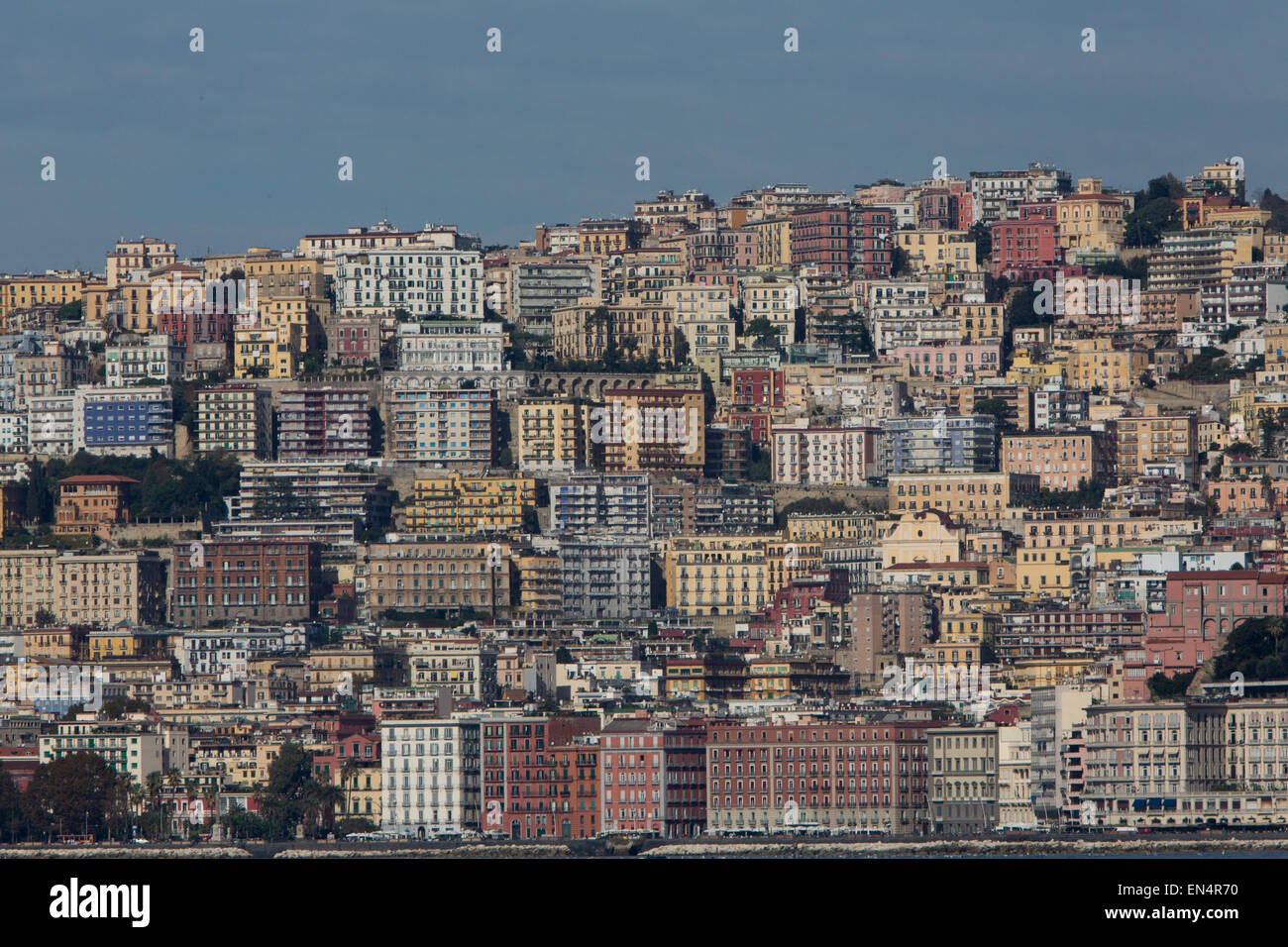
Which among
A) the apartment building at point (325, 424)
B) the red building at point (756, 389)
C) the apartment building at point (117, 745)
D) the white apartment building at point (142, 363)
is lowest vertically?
the apartment building at point (117, 745)

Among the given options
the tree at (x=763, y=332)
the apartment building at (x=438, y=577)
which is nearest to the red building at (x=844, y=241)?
the tree at (x=763, y=332)

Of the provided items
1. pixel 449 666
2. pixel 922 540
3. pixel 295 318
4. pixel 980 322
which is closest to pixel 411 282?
pixel 295 318

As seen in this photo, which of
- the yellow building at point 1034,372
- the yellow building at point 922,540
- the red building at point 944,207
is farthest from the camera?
the red building at point 944,207

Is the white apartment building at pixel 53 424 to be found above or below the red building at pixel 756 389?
below

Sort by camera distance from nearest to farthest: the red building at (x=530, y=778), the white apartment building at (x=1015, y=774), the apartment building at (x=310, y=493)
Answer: the white apartment building at (x=1015, y=774) → the red building at (x=530, y=778) → the apartment building at (x=310, y=493)

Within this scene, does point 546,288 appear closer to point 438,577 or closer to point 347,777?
point 438,577

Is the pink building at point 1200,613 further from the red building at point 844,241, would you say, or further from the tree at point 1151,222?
the red building at point 844,241

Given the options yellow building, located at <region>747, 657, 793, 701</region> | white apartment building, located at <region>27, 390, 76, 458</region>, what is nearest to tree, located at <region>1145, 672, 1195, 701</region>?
yellow building, located at <region>747, 657, 793, 701</region>
